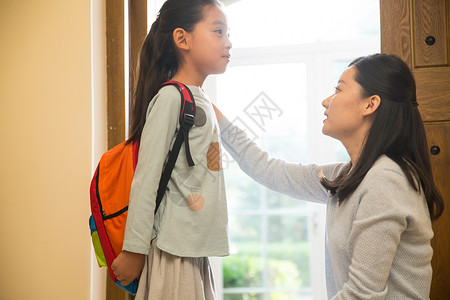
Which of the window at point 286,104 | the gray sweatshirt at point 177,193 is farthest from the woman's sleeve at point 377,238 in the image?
the window at point 286,104

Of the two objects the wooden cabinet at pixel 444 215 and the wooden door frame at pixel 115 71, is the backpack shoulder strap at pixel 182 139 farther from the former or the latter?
the wooden cabinet at pixel 444 215

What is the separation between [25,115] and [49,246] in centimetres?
52

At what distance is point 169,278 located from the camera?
114cm

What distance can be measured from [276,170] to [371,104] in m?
0.43

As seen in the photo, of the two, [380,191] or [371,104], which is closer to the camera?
[380,191]

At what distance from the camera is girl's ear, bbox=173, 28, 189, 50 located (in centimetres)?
134

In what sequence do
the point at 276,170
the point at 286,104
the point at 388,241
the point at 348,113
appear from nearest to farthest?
1. the point at 388,241
2. the point at 348,113
3. the point at 276,170
4. the point at 286,104

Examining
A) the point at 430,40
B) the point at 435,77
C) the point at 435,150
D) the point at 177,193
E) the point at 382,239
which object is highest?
the point at 430,40

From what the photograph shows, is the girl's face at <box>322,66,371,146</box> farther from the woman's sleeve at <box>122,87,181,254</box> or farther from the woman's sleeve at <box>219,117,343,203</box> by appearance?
the woman's sleeve at <box>122,87,181,254</box>

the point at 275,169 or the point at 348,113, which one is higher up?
the point at 348,113

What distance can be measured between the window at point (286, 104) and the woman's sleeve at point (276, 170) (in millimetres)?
1409

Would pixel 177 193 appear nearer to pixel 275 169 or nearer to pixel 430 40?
pixel 275 169

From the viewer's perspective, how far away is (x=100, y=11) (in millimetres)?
1674

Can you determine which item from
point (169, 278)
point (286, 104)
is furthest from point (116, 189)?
point (286, 104)
